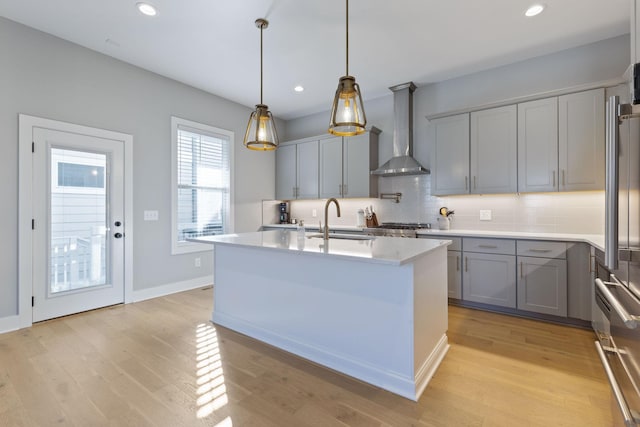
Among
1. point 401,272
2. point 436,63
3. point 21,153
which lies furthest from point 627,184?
point 21,153

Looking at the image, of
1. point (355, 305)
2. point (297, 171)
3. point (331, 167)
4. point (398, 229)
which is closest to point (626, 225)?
point (355, 305)

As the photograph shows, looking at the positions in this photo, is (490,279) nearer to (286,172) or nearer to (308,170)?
(308,170)

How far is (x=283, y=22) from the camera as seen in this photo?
9.28 feet

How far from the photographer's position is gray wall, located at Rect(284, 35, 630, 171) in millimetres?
3090

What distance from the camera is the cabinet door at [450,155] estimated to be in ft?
11.9

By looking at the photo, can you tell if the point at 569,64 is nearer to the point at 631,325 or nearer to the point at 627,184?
the point at 627,184

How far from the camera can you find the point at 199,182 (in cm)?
445

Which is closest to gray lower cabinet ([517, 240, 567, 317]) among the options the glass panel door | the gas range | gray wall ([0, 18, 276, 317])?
the gas range

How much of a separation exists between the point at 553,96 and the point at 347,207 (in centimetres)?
302

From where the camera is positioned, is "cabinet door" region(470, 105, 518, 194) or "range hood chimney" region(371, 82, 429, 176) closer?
"cabinet door" region(470, 105, 518, 194)

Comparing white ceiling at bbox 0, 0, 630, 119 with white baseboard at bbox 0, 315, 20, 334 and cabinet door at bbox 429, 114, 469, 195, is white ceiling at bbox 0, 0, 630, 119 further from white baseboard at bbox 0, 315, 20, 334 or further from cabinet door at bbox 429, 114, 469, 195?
white baseboard at bbox 0, 315, 20, 334

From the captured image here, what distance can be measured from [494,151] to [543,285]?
1.54m

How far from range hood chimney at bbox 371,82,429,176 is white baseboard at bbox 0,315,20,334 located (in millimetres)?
4362

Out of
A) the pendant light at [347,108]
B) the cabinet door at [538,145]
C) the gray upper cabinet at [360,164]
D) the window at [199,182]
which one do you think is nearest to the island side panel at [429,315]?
the pendant light at [347,108]
